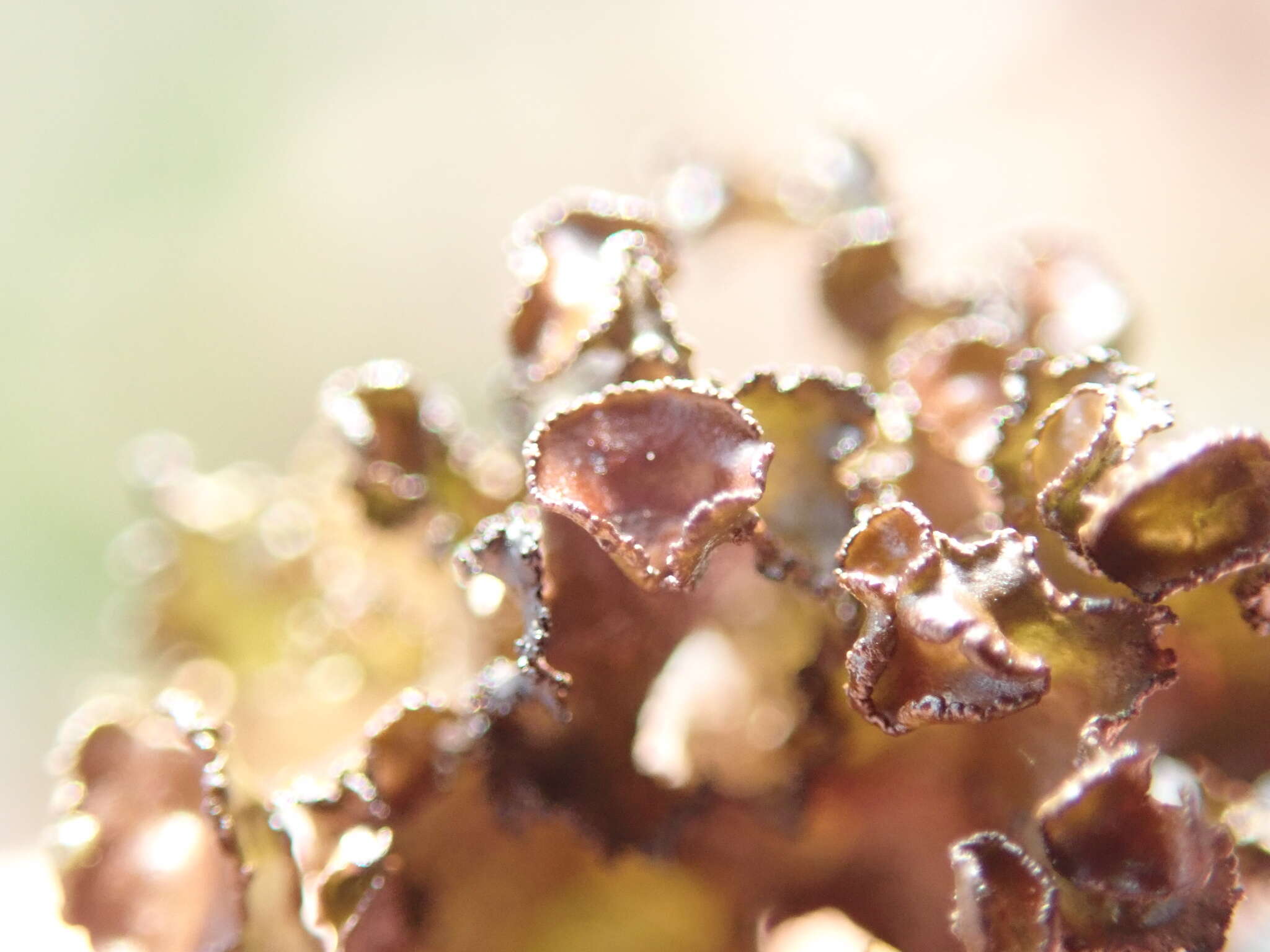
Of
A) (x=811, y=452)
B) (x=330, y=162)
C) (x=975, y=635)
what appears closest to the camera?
(x=975, y=635)

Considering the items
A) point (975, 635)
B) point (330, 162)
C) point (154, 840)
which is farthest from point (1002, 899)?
point (330, 162)

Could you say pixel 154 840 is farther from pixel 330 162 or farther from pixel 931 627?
pixel 330 162

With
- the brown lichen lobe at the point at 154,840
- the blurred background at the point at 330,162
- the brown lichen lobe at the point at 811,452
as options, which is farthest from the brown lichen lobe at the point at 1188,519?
the blurred background at the point at 330,162

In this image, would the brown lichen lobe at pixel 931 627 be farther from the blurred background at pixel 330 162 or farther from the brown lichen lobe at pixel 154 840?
the blurred background at pixel 330 162

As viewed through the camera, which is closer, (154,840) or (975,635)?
(975,635)

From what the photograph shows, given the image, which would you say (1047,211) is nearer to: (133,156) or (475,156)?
(475,156)

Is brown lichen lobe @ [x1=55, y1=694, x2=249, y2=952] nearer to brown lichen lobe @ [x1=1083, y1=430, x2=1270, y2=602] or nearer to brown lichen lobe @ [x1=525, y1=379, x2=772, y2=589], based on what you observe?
brown lichen lobe @ [x1=525, y1=379, x2=772, y2=589]
